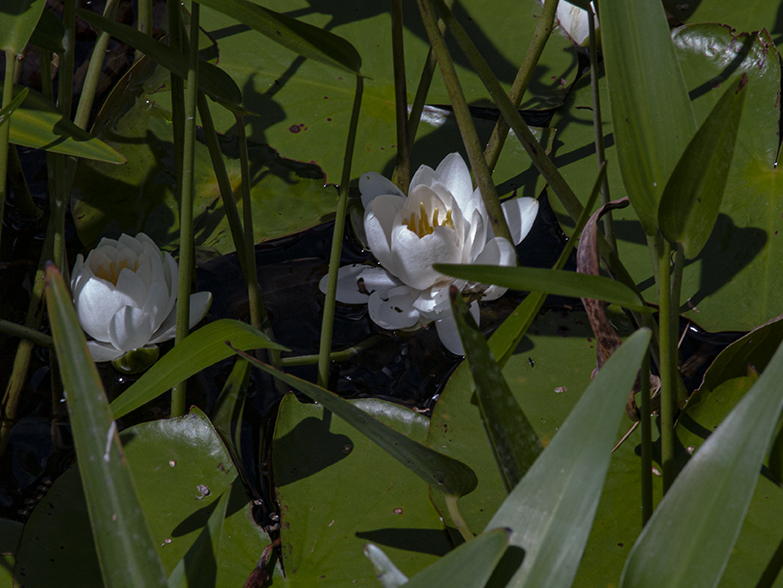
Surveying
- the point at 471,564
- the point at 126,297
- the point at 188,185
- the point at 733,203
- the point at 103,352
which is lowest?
the point at 103,352

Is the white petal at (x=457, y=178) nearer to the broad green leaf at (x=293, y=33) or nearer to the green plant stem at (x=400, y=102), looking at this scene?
the green plant stem at (x=400, y=102)

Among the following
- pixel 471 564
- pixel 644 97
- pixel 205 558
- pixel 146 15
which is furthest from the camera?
pixel 146 15

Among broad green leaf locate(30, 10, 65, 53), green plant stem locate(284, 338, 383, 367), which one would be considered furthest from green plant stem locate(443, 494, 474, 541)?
broad green leaf locate(30, 10, 65, 53)

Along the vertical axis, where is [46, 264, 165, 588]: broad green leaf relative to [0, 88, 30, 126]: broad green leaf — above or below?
below

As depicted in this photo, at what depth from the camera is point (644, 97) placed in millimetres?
552

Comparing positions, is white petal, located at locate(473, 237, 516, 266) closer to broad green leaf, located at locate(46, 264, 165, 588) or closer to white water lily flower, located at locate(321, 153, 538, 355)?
white water lily flower, located at locate(321, 153, 538, 355)

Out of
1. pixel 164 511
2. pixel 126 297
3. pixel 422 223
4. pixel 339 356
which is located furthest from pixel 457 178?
pixel 164 511

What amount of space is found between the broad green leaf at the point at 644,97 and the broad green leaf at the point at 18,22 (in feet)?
2.28

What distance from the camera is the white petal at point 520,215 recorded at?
920 millimetres

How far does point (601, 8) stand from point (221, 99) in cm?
50

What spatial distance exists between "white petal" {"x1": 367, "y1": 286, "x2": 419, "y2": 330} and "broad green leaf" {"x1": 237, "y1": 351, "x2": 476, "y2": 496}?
14.0 inches

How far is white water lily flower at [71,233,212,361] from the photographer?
86 cm

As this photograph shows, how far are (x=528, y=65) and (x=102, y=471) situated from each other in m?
0.83

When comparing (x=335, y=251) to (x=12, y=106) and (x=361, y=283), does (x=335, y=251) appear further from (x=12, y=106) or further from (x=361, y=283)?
(x=12, y=106)
